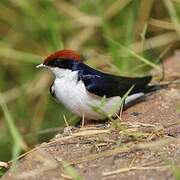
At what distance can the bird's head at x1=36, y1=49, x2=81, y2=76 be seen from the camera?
316cm

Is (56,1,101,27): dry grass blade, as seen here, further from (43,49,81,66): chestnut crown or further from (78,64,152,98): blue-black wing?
(43,49,81,66): chestnut crown

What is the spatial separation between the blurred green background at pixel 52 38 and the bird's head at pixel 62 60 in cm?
128

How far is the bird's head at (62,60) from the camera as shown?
3156 mm

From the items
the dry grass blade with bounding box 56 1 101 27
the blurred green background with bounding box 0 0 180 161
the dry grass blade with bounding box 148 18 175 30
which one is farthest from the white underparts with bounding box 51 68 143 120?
the dry grass blade with bounding box 56 1 101 27

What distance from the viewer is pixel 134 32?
5.06 metres

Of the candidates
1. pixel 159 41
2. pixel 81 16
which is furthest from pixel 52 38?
pixel 159 41

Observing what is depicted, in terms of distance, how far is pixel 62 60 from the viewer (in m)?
3.18

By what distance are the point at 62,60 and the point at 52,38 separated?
52.2 inches

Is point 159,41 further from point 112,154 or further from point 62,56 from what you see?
point 112,154

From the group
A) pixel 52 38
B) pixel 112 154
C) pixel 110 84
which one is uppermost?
pixel 52 38

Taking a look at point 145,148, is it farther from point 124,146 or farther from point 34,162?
point 34,162

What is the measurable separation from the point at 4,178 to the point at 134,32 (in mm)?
2642

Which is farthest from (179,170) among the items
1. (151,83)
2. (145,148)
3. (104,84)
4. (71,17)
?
(71,17)

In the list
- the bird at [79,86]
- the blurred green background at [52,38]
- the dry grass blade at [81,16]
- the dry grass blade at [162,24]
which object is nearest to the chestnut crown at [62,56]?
the bird at [79,86]
